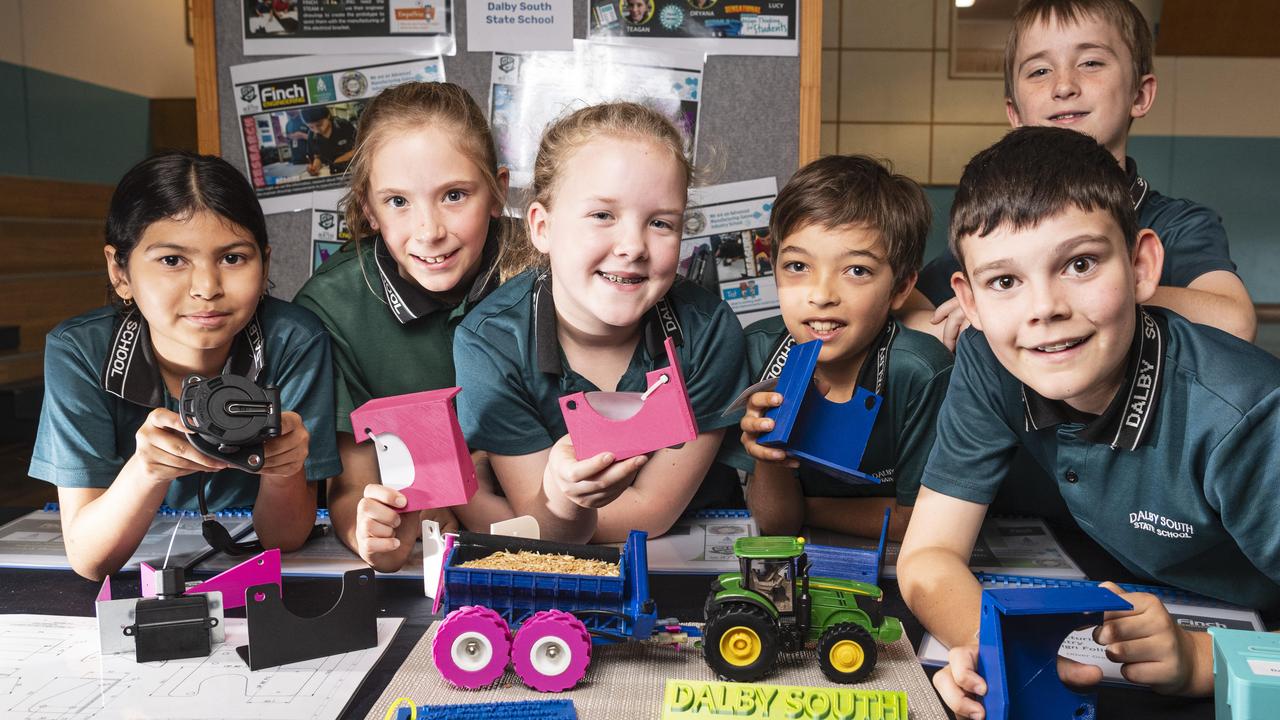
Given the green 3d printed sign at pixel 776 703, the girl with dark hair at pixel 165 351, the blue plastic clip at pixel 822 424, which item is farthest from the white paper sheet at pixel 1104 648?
the girl with dark hair at pixel 165 351

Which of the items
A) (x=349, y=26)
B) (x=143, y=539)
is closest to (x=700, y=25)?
(x=349, y=26)

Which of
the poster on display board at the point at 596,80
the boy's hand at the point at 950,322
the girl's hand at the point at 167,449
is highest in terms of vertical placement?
the poster on display board at the point at 596,80

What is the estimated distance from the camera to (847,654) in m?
0.96

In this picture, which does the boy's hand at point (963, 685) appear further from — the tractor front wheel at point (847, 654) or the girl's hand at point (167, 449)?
the girl's hand at point (167, 449)

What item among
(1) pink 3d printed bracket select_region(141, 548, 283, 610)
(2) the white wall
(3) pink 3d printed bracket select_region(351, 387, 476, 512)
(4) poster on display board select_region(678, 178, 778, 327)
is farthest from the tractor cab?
(2) the white wall

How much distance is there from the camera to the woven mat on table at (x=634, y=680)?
0.91 meters

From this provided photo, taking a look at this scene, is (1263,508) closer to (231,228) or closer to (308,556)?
(308,556)

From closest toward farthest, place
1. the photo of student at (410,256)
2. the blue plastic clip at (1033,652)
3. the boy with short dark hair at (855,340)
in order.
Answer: the blue plastic clip at (1033,652) < the boy with short dark hair at (855,340) < the photo of student at (410,256)

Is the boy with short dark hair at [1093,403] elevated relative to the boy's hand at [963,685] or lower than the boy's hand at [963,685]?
elevated

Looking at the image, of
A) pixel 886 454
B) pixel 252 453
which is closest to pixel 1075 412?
pixel 886 454

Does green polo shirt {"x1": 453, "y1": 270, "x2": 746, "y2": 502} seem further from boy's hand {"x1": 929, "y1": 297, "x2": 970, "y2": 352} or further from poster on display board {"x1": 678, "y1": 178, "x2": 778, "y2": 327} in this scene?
poster on display board {"x1": 678, "y1": 178, "x2": 778, "y2": 327}

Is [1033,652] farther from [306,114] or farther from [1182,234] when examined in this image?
[306,114]

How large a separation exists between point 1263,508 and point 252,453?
3.76 ft

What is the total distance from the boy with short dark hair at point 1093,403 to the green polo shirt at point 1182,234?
37cm
